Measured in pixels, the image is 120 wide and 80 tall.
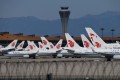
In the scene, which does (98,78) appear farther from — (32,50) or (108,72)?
(32,50)

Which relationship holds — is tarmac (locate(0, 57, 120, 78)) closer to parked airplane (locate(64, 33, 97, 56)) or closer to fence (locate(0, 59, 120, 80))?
fence (locate(0, 59, 120, 80))

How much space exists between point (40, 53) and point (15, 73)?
286 feet

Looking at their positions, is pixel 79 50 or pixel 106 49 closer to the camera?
pixel 106 49

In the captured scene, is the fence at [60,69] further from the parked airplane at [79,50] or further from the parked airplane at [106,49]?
the parked airplane at [79,50]

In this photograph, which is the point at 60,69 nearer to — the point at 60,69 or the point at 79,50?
the point at 60,69

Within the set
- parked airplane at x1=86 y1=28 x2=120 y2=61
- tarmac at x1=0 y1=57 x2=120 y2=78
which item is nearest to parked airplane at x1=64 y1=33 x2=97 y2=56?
parked airplane at x1=86 y1=28 x2=120 y2=61

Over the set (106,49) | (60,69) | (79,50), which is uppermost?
(106,49)

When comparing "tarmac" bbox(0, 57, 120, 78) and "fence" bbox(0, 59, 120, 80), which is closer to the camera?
"fence" bbox(0, 59, 120, 80)

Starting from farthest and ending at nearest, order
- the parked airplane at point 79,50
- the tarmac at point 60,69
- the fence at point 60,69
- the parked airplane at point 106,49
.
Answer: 1. the parked airplane at point 79,50
2. the parked airplane at point 106,49
3. the tarmac at point 60,69
4. the fence at point 60,69

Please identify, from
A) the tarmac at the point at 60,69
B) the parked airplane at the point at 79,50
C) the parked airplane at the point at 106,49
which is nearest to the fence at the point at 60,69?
the tarmac at the point at 60,69

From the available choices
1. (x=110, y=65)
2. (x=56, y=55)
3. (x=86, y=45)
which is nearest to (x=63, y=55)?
(x=56, y=55)

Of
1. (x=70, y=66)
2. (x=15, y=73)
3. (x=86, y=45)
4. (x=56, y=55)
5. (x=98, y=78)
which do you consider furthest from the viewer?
(x=56, y=55)

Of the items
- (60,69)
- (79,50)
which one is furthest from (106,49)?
(60,69)

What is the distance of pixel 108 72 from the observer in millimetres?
50688
